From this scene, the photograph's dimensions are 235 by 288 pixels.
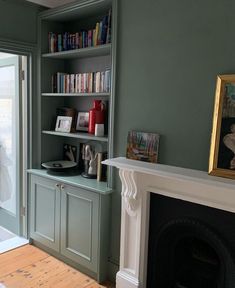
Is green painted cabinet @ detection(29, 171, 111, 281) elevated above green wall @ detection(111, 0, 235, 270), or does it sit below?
below

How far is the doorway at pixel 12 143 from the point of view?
3.15 m

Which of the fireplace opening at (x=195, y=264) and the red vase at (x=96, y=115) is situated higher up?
the red vase at (x=96, y=115)

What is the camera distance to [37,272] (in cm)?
270

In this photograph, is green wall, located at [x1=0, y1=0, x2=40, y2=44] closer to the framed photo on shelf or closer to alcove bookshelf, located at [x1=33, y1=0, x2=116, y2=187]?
alcove bookshelf, located at [x1=33, y1=0, x2=116, y2=187]

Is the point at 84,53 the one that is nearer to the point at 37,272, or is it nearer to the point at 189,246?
the point at 189,246

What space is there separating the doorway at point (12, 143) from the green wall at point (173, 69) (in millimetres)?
1280

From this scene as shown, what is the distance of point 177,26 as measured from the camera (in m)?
2.01

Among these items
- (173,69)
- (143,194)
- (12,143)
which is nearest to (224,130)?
(173,69)

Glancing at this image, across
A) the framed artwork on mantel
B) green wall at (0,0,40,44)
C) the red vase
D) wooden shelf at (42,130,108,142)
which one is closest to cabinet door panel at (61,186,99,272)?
wooden shelf at (42,130,108,142)

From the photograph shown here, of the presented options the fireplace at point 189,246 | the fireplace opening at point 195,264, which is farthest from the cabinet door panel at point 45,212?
the fireplace opening at point 195,264

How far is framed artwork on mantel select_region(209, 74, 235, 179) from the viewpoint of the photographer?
1760mm

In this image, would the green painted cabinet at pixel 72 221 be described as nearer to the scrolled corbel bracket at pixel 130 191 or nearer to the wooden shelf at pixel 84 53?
the scrolled corbel bracket at pixel 130 191

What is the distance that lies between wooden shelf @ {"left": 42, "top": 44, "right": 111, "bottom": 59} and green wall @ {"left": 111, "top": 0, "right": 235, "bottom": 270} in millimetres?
234

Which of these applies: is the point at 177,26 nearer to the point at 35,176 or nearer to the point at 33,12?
the point at 33,12
